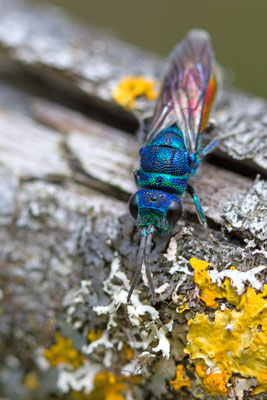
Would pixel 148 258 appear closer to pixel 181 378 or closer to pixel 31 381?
pixel 181 378

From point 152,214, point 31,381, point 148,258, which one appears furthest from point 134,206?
point 31,381

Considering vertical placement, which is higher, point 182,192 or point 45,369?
point 182,192

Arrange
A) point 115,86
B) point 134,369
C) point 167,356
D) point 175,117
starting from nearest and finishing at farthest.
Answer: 1. point 167,356
2. point 134,369
3. point 175,117
4. point 115,86

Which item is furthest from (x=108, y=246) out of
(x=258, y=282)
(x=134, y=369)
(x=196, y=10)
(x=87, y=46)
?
(x=196, y=10)

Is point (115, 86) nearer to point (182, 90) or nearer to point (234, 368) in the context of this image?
point (182, 90)

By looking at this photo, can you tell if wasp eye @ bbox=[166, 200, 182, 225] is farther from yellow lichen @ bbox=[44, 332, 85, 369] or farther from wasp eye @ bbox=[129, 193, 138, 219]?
yellow lichen @ bbox=[44, 332, 85, 369]

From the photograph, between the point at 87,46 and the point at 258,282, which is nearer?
the point at 258,282

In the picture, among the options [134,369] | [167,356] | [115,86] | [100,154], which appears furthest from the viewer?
[115,86]

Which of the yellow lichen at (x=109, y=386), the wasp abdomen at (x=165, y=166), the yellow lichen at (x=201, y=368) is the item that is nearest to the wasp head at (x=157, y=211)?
the wasp abdomen at (x=165, y=166)
